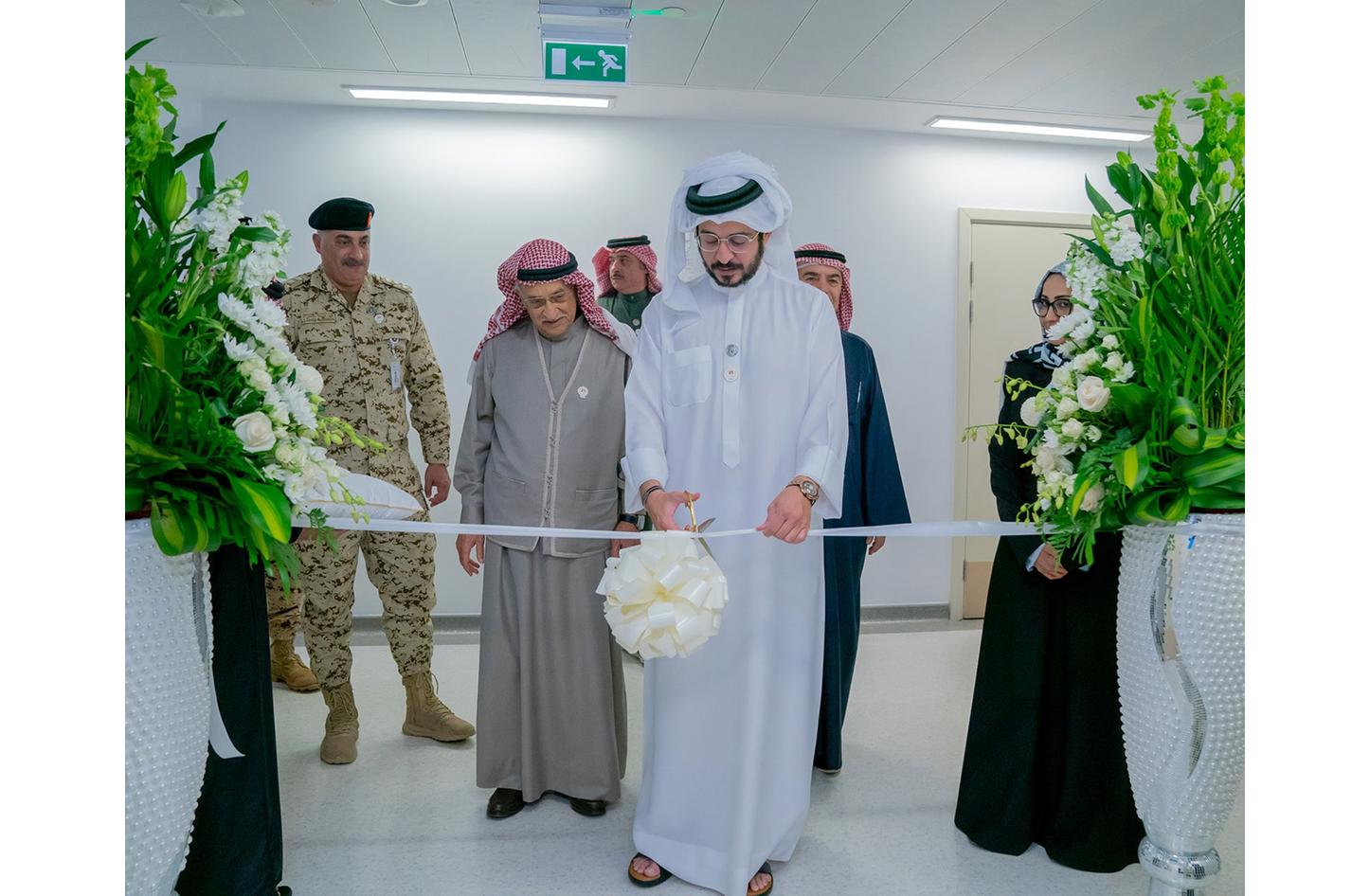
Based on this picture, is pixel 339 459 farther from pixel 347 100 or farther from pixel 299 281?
pixel 347 100

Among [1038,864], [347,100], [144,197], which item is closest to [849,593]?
[1038,864]

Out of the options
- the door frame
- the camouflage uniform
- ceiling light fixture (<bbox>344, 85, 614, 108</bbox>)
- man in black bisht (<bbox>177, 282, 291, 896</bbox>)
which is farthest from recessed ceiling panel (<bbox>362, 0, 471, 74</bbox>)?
the door frame

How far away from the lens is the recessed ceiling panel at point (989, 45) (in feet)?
13.2

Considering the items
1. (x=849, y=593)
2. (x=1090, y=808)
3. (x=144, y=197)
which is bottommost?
(x=1090, y=808)

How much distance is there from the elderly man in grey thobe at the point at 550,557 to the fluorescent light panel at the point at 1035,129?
347 cm

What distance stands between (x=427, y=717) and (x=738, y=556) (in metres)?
1.76

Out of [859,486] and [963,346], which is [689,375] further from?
[963,346]

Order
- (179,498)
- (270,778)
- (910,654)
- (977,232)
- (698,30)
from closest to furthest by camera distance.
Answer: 1. (179,498)
2. (270,778)
3. (698,30)
4. (910,654)
5. (977,232)

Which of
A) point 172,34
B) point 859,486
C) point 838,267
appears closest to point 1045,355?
point 859,486

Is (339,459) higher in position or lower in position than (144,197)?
lower

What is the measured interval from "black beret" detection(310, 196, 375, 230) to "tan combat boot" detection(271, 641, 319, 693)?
187 centimetres

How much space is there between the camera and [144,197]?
1.63m

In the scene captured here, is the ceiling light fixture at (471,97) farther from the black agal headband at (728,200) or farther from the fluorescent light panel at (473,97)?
the black agal headband at (728,200)

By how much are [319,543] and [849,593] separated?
6.14ft
